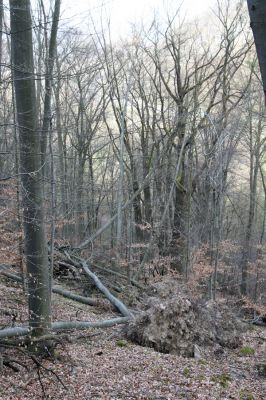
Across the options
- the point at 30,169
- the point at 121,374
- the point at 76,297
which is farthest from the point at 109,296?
the point at 30,169

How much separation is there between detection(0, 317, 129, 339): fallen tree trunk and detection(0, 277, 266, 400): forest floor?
0.45 feet

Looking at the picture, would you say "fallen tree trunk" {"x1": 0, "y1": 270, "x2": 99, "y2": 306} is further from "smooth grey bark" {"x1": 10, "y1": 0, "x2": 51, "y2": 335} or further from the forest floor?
"smooth grey bark" {"x1": 10, "y1": 0, "x2": 51, "y2": 335}

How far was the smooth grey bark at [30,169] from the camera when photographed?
5.90 metres

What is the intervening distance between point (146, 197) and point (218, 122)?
5529 millimetres

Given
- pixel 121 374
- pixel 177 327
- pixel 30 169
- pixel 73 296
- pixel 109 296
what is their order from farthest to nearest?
pixel 109 296
pixel 73 296
pixel 177 327
pixel 121 374
pixel 30 169

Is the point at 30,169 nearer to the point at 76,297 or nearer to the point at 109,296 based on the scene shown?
the point at 76,297

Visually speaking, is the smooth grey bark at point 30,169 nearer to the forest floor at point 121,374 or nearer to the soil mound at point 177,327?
the forest floor at point 121,374

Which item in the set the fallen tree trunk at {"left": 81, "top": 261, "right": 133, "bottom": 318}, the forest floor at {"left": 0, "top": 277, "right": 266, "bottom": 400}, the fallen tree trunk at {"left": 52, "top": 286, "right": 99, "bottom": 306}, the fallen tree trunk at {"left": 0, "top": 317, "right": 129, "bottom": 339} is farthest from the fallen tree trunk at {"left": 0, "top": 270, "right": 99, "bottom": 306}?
the forest floor at {"left": 0, "top": 277, "right": 266, "bottom": 400}

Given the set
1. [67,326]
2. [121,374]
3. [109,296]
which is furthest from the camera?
[109,296]

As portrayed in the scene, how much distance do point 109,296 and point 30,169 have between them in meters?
6.25

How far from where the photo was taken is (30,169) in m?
6.11

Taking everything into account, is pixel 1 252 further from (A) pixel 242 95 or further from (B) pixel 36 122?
(A) pixel 242 95

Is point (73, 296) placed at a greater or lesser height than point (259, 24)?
lesser

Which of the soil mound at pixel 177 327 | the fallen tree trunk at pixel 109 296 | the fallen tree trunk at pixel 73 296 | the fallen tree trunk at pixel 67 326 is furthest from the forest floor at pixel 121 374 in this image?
the fallen tree trunk at pixel 73 296
